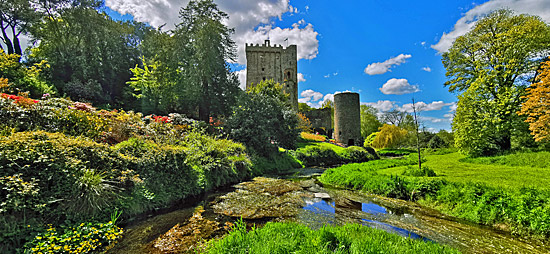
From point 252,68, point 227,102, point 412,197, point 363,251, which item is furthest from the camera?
point 252,68

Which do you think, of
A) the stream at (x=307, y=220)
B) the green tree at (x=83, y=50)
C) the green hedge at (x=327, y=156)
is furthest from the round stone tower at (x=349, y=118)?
the green tree at (x=83, y=50)

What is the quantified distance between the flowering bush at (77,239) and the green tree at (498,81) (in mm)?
21426

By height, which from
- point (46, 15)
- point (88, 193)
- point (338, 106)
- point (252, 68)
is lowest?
point (88, 193)

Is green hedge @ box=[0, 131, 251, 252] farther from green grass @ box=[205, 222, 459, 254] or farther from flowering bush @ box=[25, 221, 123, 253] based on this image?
green grass @ box=[205, 222, 459, 254]

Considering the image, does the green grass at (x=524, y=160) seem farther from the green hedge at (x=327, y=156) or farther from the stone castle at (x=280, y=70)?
the stone castle at (x=280, y=70)

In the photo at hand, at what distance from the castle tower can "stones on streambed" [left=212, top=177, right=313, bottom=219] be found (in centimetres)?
4185

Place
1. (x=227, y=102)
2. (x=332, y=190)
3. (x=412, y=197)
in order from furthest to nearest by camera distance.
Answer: (x=227, y=102), (x=332, y=190), (x=412, y=197)

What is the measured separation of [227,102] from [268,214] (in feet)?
47.7

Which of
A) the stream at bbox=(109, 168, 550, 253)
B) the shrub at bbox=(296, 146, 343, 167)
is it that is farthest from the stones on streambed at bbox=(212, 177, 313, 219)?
the shrub at bbox=(296, 146, 343, 167)

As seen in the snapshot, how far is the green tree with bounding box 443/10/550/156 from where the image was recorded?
1538cm

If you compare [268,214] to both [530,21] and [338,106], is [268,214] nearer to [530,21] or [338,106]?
[530,21]

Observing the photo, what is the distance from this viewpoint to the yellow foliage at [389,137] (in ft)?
121

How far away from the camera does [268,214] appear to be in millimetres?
5820

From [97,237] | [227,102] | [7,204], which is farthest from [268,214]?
[227,102]
